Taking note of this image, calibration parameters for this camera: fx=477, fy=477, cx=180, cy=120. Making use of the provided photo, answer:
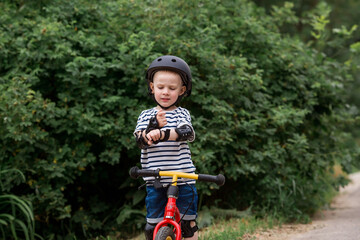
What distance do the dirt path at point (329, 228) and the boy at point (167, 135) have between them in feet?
5.40

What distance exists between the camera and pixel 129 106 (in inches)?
217

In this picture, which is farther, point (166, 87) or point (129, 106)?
point (129, 106)

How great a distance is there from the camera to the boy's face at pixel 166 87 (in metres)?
3.55

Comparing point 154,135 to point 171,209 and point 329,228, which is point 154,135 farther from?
point 329,228

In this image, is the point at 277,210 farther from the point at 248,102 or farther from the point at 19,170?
the point at 19,170

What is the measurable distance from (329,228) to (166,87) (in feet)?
10.4

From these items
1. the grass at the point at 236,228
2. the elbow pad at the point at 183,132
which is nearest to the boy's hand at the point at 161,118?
the elbow pad at the point at 183,132

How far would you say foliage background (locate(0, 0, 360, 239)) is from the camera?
5.35 meters

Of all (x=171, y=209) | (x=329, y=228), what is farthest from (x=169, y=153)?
(x=329, y=228)

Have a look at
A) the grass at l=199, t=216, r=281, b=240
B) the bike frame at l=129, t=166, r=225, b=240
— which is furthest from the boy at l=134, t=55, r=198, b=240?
the grass at l=199, t=216, r=281, b=240

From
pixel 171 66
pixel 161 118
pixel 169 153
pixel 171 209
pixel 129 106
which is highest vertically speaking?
pixel 129 106

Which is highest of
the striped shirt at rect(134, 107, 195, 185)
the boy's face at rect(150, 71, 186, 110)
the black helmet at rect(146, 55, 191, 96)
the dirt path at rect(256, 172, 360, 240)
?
the black helmet at rect(146, 55, 191, 96)

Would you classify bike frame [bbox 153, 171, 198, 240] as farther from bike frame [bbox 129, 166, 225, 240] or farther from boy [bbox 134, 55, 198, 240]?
boy [bbox 134, 55, 198, 240]

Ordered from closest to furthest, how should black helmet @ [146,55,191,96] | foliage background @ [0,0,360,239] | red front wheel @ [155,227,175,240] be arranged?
red front wheel @ [155,227,175,240], black helmet @ [146,55,191,96], foliage background @ [0,0,360,239]
